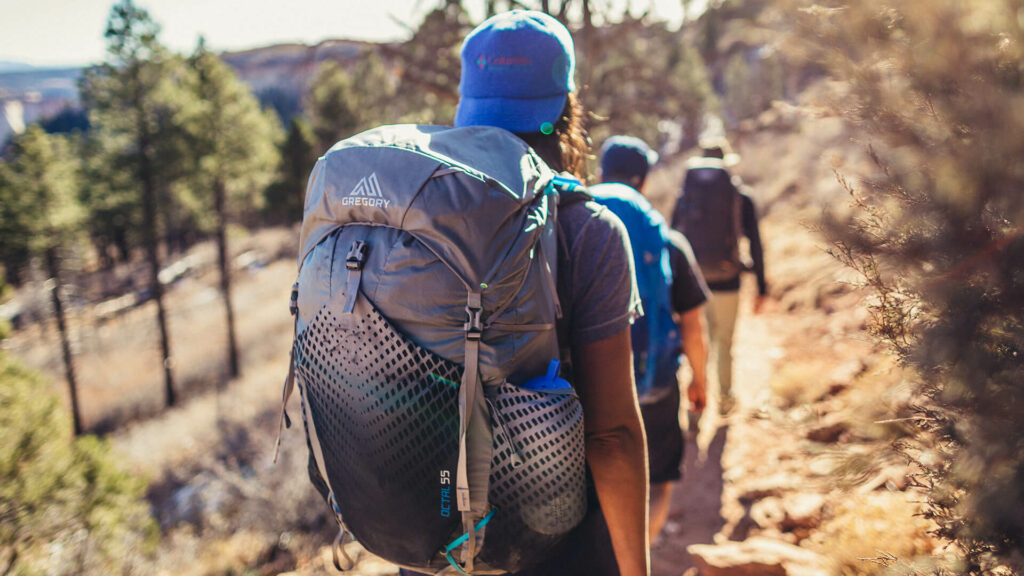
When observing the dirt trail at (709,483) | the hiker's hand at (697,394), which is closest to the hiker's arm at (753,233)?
the dirt trail at (709,483)

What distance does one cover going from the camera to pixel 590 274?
1.23 metres

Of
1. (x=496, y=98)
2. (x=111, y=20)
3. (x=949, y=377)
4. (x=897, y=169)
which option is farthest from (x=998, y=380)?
(x=111, y=20)

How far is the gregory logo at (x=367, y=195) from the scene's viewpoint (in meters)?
1.09

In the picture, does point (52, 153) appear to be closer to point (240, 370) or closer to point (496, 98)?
point (240, 370)

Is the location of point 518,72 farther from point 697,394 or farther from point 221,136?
point 221,136

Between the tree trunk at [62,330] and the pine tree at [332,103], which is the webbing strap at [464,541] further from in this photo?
the pine tree at [332,103]

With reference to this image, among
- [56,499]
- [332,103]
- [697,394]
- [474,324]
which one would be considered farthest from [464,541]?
[332,103]

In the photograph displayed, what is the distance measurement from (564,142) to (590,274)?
374 mm

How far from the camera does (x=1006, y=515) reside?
919 mm

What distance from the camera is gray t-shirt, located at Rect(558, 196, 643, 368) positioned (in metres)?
1.23

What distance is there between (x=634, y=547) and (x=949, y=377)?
2.28 feet

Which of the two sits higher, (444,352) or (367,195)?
(367,195)

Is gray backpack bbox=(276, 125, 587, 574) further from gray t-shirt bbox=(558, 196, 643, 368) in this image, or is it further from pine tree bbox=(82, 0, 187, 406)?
pine tree bbox=(82, 0, 187, 406)

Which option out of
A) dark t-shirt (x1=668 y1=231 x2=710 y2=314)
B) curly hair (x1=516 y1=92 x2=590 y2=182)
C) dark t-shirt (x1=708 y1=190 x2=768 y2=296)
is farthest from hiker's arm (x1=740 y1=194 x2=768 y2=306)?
curly hair (x1=516 y1=92 x2=590 y2=182)
